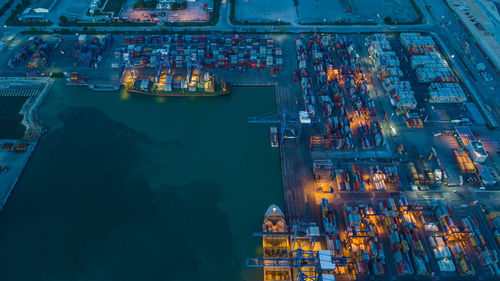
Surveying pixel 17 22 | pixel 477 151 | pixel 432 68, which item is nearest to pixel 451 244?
pixel 477 151

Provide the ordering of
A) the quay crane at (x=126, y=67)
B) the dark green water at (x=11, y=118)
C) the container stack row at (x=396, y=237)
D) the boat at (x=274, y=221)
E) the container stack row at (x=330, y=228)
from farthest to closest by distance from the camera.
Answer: the quay crane at (x=126, y=67) < the dark green water at (x=11, y=118) < the boat at (x=274, y=221) < the container stack row at (x=330, y=228) < the container stack row at (x=396, y=237)

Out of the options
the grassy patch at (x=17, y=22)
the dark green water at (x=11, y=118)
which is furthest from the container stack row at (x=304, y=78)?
the grassy patch at (x=17, y=22)

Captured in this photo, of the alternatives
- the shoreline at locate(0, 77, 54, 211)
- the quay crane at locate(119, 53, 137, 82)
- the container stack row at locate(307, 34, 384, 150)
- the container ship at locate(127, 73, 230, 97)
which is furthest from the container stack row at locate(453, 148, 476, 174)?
the shoreline at locate(0, 77, 54, 211)

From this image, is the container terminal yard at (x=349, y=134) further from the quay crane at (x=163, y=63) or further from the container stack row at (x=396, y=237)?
the quay crane at (x=163, y=63)

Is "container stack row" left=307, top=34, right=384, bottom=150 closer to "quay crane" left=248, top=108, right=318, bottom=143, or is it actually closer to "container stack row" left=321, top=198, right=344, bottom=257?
"quay crane" left=248, top=108, right=318, bottom=143

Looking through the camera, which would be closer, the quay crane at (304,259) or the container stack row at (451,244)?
the quay crane at (304,259)

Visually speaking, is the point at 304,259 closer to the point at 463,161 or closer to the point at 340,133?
the point at 340,133

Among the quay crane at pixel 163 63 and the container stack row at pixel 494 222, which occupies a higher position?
the quay crane at pixel 163 63

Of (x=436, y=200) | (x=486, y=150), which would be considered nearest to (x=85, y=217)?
(x=436, y=200)

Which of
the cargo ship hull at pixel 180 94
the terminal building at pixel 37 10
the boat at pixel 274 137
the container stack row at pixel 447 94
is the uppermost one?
the terminal building at pixel 37 10
